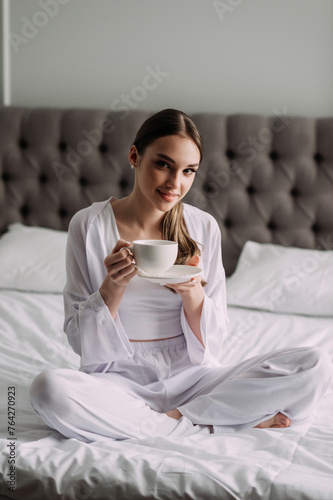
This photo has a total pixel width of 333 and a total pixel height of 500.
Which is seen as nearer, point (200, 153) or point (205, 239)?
point (200, 153)

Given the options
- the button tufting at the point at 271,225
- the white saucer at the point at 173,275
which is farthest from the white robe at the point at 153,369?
the button tufting at the point at 271,225

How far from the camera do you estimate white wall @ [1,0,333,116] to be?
2.59 metres

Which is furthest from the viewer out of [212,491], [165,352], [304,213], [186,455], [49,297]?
[304,213]

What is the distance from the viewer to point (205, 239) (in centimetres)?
153

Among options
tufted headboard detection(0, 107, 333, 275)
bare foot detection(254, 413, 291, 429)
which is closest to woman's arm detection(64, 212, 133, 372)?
bare foot detection(254, 413, 291, 429)

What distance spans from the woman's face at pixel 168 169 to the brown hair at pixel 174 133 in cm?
2

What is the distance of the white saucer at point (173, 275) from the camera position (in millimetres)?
1176

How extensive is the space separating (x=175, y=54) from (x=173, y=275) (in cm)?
175

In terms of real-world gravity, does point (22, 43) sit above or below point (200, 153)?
above

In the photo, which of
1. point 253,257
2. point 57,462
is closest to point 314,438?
point 57,462

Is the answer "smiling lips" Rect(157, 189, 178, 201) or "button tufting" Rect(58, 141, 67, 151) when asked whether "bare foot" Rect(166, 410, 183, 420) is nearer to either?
"smiling lips" Rect(157, 189, 178, 201)

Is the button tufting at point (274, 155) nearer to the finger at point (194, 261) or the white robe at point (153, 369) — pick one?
the white robe at point (153, 369)

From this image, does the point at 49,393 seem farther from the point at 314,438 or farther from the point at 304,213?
the point at 304,213

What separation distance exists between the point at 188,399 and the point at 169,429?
167 millimetres
